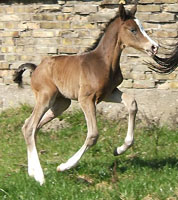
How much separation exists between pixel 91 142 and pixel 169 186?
38.5 inches

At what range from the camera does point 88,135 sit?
661 centimetres

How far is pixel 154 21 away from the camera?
29.9 ft

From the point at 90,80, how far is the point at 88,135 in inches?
25.1

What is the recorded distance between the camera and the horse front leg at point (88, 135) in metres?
6.60

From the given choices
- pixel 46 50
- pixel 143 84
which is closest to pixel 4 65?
pixel 46 50

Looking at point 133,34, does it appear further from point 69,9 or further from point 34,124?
point 69,9

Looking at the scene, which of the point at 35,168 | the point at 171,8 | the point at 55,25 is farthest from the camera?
the point at 55,25

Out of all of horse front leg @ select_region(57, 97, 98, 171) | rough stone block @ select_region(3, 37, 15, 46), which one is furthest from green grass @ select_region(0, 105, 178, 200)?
rough stone block @ select_region(3, 37, 15, 46)

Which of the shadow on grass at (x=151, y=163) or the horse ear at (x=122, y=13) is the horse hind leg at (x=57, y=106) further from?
the horse ear at (x=122, y=13)

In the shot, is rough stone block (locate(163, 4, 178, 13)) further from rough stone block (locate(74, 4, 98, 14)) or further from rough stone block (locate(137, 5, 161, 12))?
rough stone block (locate(74, 4, 98, 14))

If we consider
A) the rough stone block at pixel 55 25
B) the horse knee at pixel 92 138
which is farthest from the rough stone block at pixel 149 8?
the horse knee at pixel 92 138

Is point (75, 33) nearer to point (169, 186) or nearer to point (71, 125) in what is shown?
point (71, 125)

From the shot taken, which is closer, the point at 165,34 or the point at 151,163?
the point at 151,163

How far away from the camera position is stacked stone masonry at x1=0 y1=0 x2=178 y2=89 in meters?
9.12
